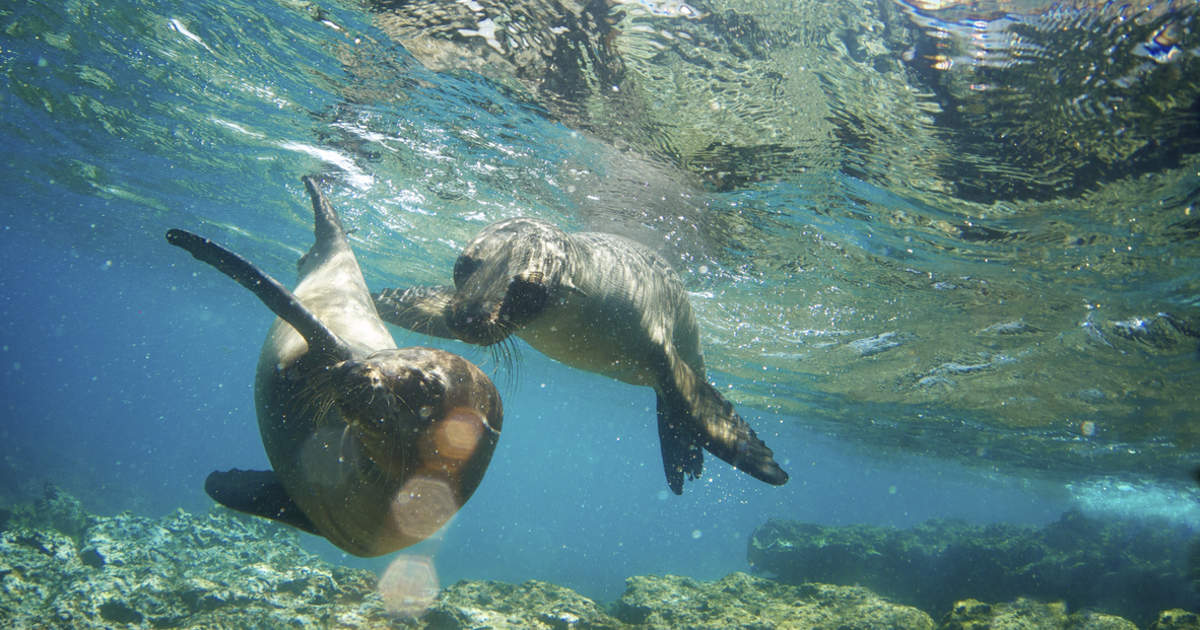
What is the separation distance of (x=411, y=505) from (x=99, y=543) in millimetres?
A: 11842

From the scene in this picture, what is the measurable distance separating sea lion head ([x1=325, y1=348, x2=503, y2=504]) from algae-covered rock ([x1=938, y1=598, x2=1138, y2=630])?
810 cm

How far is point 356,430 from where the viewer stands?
192cm

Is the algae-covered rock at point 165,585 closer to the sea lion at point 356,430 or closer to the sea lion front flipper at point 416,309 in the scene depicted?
the sea lion front flipper at point 416,309

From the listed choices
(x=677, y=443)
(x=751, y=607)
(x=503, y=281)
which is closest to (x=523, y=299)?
(x=503, y=281)

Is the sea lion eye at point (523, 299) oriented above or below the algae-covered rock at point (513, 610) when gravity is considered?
above

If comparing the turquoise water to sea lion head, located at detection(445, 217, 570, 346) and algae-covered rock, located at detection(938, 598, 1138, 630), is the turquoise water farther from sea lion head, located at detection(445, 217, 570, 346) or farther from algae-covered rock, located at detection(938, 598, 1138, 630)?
algae-covered rock, located at detection(938, 598, 1138, 630)

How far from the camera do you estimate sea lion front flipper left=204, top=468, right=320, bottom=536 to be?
104 inches

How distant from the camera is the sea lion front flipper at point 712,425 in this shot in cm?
382

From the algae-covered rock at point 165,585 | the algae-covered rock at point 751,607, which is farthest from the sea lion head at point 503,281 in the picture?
the algae-covered rock at point 751,607

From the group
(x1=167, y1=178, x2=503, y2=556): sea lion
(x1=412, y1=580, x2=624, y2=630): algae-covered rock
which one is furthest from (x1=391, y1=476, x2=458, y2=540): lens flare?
(x1=412, y1=580, x2=624, y2=630): algae-covered rock

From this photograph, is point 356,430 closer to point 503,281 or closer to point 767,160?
point 503,281

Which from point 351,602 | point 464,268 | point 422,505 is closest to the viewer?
point 422,505

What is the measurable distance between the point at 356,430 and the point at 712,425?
2.77m

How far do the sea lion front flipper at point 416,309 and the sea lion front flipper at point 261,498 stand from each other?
1.54m
